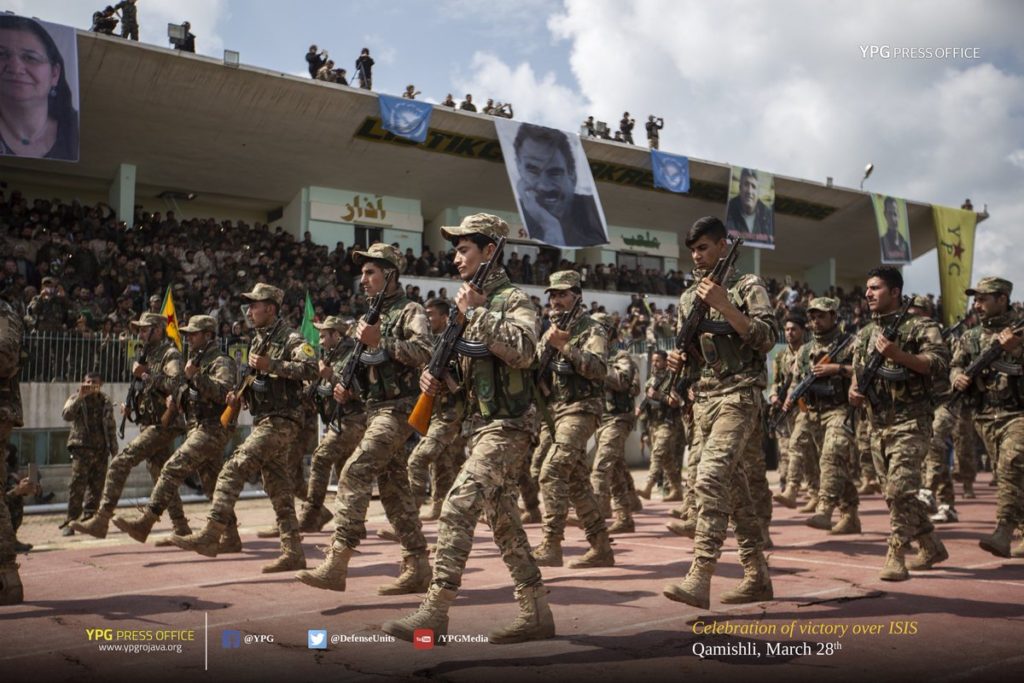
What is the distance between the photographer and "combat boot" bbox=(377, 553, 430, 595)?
6031 millimetres

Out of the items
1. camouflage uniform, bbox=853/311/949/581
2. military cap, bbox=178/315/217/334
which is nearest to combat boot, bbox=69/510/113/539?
military cap, bbox=178/315/217/334

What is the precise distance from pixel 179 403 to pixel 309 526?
6.32 feet

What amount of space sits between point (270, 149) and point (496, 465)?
2176cm

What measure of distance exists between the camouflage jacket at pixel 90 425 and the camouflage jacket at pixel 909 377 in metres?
9.04

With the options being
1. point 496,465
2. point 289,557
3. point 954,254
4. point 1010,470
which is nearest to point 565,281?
point 496,465

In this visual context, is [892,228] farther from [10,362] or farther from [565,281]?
[10,362]

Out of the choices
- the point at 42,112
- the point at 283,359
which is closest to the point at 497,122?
the point at 42,112

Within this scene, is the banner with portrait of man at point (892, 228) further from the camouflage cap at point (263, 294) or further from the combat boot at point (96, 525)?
the combat boot at point (96, 525)

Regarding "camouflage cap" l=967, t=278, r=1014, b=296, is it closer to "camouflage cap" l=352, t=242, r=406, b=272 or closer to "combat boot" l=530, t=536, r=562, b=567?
"combat boot" l=530, t=536, r=562, b=567

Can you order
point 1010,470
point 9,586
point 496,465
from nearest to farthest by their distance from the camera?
point 496,465 < point 9,586 < point 1010,470

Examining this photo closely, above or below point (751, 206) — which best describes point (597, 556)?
below

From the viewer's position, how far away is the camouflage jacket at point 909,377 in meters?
6.45

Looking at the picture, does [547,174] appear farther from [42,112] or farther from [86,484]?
[86,484]

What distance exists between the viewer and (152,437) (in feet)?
29.6
